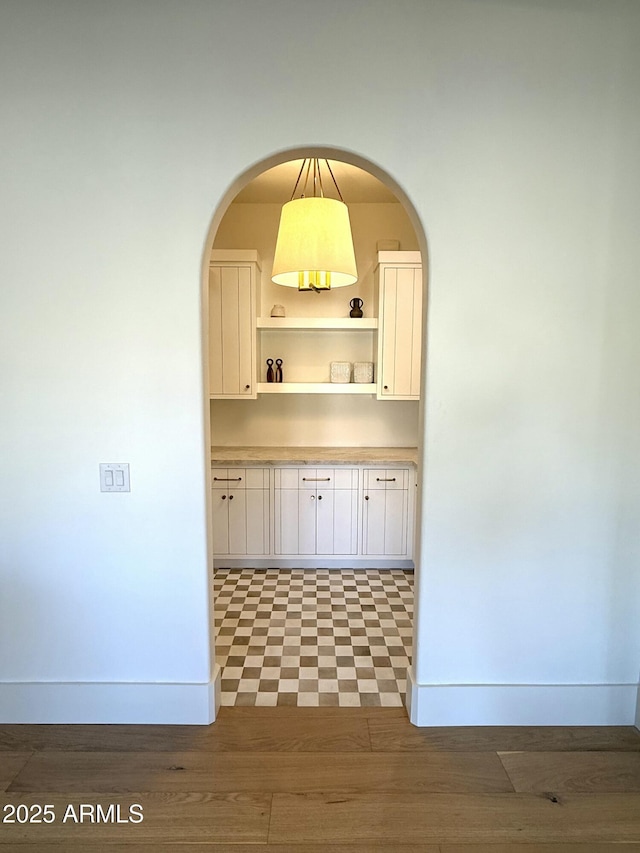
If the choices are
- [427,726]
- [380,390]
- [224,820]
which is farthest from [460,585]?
[380,390]

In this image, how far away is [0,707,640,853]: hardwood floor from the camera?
1452 millimetres

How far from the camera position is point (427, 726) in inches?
76.0

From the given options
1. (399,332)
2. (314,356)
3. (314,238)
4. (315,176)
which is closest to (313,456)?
(314,356)

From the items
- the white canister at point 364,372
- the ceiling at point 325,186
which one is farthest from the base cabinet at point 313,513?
the ceiling at point 325,186

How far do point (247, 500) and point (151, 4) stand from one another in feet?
9.20

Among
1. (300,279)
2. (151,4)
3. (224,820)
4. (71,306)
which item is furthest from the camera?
(300,279)

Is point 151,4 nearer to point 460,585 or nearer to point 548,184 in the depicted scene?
point 548,184

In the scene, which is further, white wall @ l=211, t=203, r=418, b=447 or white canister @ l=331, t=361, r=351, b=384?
white wall @ l=211, t=203, r=418, b=447

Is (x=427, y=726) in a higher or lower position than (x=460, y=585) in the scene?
lower

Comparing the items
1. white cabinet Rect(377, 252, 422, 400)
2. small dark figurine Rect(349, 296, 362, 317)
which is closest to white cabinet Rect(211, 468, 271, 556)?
white cabinet Rect(377, 252, 422, 400)

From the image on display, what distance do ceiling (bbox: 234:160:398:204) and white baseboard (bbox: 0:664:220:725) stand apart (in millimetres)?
2900

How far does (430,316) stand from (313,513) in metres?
2.14

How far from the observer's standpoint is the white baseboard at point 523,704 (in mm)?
1926

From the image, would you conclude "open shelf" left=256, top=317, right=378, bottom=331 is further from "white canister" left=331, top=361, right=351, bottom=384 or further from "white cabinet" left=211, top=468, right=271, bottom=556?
"white cabinet" left=211, top=468, right=271, bottom=556
